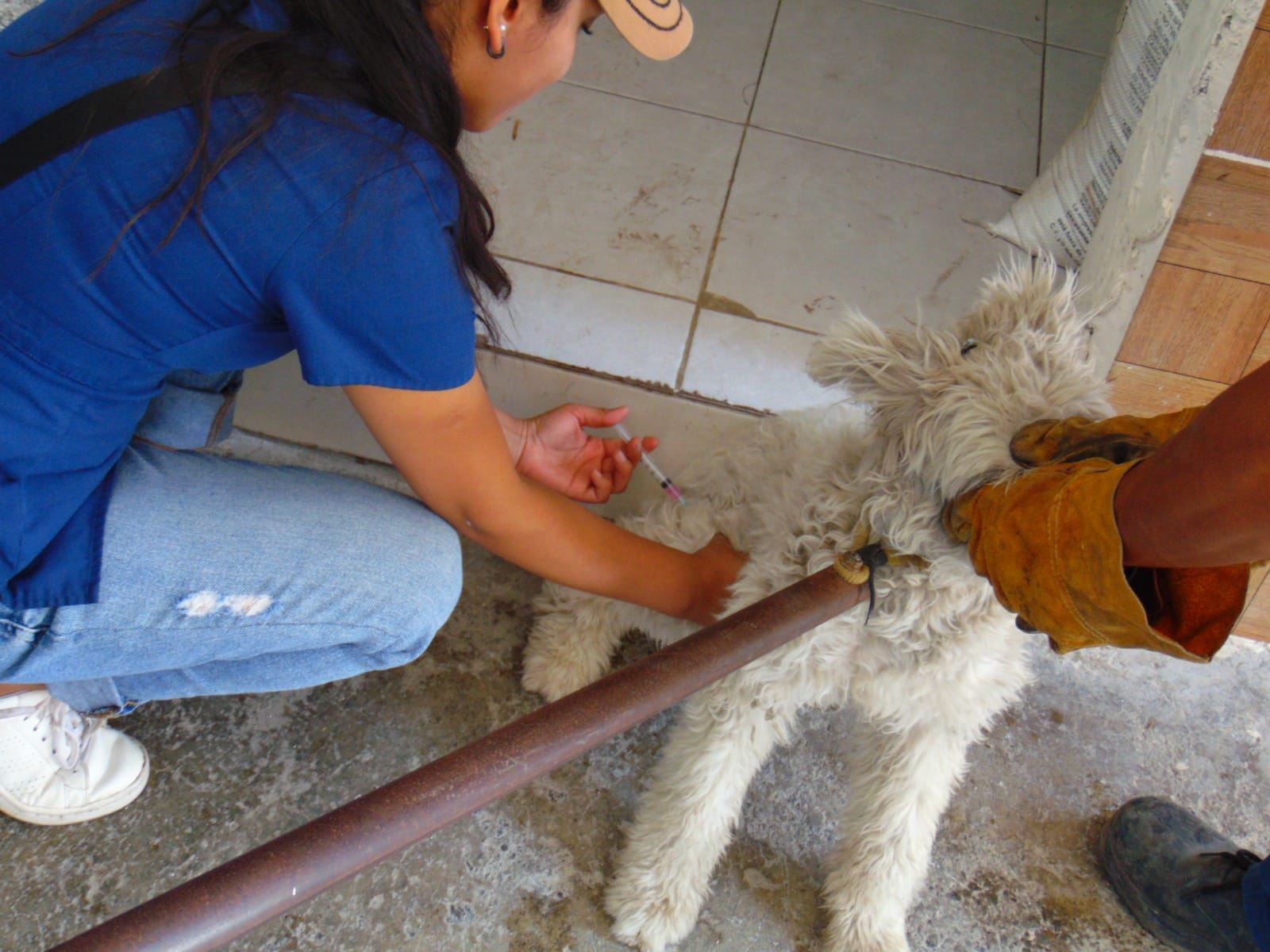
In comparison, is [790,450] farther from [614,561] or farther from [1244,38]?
[1244,38]

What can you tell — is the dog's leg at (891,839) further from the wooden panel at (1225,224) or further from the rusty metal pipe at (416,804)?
the wooden panel at (1225,224)

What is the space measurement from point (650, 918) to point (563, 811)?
272mm

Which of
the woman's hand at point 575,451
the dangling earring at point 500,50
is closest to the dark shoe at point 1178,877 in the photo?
the woman's hand at point 575,451

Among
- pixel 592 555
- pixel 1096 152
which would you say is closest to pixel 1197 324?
pixel 1096 152

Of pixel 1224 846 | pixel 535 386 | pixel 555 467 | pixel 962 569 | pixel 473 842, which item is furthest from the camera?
pixel 535 386

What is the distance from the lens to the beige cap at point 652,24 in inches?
39.7

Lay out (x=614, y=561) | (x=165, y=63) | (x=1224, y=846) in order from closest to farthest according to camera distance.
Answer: (x=165, y=63) < (x=614, y=561) < (x=1224, y=846)

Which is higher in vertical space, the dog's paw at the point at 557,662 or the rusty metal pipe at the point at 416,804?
the rusty metal pipe at the point at 416,804

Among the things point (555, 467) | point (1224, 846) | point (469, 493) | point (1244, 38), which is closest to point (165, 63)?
point (469, 493)

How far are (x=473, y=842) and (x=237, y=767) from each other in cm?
49

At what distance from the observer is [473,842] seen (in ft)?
5.43

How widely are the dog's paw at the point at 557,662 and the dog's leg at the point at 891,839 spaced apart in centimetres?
61

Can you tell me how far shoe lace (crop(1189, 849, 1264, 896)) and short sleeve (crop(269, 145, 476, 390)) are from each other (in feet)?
5.64

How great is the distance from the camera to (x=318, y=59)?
960 millimetres
